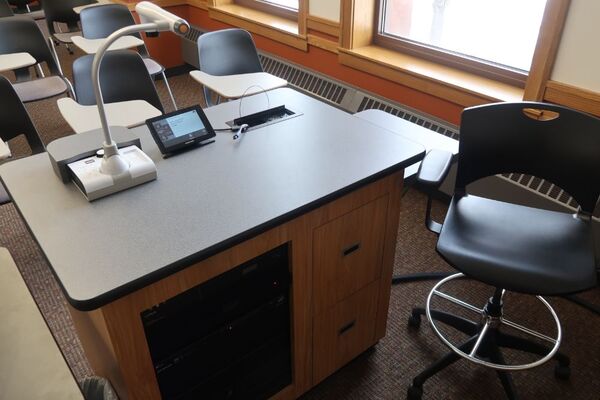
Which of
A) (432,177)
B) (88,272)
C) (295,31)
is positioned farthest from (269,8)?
(88,272)

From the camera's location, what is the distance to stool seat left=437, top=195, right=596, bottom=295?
1328 mm

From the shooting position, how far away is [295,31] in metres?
3.35

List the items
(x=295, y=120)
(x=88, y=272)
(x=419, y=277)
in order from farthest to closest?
(x=419, y=277)
(x=295, y=120)
(x=88, y=272)

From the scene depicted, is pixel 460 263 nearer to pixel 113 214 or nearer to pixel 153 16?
pixel 113 214

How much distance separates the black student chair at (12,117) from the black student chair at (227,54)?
0.88m

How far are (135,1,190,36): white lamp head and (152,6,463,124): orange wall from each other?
65.2 inches

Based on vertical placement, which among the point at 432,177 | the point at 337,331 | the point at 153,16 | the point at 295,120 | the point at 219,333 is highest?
the point at 153,16

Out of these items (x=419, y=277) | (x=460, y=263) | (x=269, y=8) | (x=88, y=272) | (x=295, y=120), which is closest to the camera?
(x=88, y=272)

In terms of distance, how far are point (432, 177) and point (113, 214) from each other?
96 cm

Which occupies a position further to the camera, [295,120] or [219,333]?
[295,120]

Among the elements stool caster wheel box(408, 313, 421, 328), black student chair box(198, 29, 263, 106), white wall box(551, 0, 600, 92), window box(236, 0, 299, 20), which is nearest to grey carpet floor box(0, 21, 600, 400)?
stool caster wheel box(408, 313, 421, 328)

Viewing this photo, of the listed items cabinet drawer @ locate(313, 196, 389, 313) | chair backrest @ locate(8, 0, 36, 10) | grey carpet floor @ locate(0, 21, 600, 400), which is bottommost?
grey carpet floor @ locate(0, 21, 600, 400)

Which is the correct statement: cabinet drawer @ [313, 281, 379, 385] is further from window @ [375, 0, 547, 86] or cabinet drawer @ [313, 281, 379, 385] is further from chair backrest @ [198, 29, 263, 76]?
chair backrest @ [198, 29, 263, 76]

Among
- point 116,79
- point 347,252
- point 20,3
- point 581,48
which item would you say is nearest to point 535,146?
point 581,48
